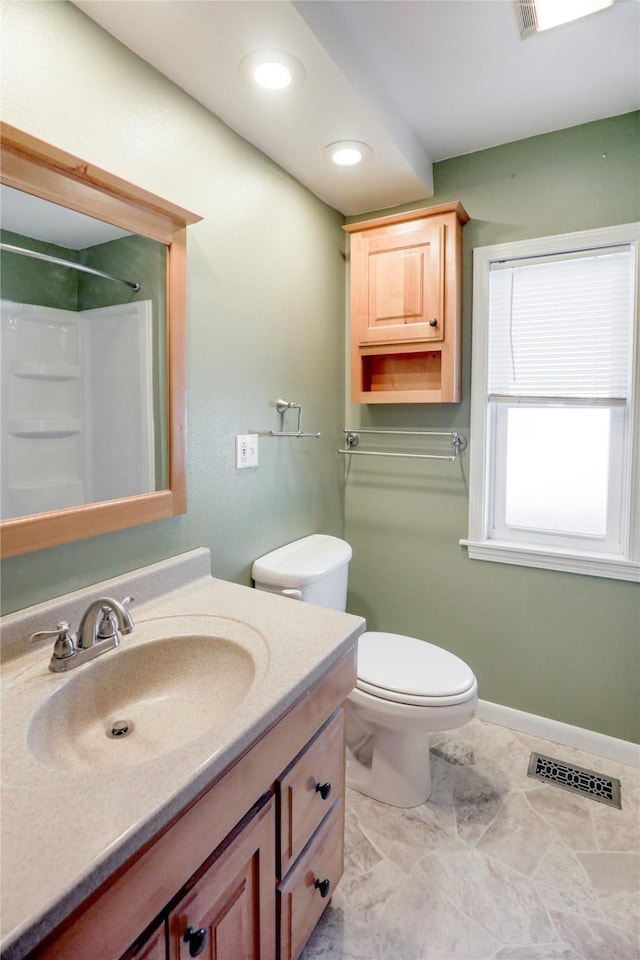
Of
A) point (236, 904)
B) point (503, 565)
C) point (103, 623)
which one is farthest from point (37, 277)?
point (503, 565)

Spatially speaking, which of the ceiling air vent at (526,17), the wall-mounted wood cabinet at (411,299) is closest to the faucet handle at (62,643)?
the wall-mounted wood cabinet at (411,299)

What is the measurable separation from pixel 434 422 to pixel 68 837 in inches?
75.2

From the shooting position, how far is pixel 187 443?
4.90ft

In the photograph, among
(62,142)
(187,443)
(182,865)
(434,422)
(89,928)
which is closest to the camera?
(89,928)

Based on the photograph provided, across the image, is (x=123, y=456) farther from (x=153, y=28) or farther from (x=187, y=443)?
(x=153, y=28)

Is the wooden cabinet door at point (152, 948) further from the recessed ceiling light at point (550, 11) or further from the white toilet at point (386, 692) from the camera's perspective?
the recessed ceiling light at point (550, 11)

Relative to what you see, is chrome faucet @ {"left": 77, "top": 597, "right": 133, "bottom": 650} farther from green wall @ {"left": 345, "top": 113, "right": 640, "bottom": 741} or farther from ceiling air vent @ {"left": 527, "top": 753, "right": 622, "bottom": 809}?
ceiling air vent @ {"left": 527, "top": 753, "right": 622, "bottom": 809}

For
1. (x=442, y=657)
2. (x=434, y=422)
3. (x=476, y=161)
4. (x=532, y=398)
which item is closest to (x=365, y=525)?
(x=434, y=422)

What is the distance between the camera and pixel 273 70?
1335 mm

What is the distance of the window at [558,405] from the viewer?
1875 mm

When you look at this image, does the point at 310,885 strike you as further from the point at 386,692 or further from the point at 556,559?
the point at 556,559

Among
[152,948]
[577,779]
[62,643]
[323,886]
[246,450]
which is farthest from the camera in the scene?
[577,779]

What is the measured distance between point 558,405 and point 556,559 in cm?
61

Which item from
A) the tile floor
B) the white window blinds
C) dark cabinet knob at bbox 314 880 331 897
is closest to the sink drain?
dark cabinet knob at bbox 314 880 331 897
